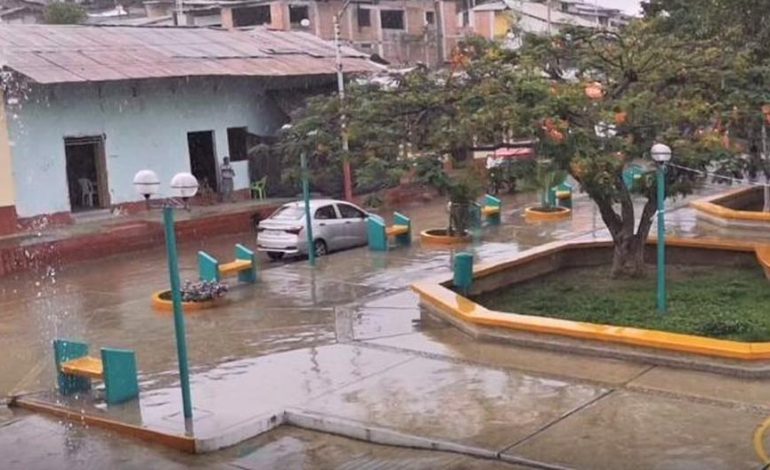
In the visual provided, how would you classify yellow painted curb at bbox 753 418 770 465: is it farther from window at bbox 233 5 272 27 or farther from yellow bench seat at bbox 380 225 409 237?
window at bbox 233 5 272 27

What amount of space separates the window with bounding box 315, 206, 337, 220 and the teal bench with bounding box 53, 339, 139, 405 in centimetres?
1032

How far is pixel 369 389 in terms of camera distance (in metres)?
10.3

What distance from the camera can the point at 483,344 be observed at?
1200cm

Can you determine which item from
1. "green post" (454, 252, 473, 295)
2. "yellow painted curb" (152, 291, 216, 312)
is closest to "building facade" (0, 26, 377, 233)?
"yellow painted curb" (152, 291, 216, 312)

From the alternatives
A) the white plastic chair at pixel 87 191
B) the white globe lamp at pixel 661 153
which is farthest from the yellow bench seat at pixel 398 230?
the white globe lamp at pixel 661 153

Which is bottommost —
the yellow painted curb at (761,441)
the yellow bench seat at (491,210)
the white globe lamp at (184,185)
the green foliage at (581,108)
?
the yellow painted curb at (761,441)

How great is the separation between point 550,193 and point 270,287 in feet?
36.9

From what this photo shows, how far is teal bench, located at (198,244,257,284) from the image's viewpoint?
55.2 ft

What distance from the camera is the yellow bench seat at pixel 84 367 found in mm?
10477

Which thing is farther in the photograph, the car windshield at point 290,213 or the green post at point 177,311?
Result: the car windshield at point 290,213

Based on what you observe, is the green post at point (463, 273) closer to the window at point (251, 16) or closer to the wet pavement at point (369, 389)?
the wet pavement at point (369, 389)

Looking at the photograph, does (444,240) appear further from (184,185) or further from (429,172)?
(184,185)

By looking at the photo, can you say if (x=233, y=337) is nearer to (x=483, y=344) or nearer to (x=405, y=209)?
(x=483, y=344)

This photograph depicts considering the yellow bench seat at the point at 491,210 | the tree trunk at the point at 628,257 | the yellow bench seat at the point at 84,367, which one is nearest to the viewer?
the yellow bench seat at the point at 84,367
